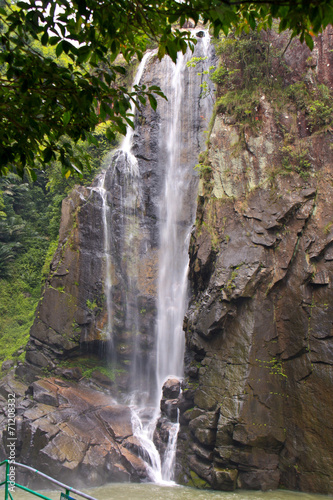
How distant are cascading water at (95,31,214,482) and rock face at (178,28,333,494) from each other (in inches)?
123

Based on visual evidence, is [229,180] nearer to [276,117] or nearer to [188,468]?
[276,117]

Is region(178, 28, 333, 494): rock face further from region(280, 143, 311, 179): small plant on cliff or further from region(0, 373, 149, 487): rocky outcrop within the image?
region(0, 373, 149, 487): rocky outcrop

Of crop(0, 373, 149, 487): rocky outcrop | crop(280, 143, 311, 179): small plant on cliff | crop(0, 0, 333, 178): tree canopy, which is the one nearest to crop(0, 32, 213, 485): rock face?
crop(0, 373, 149, 487): rocky outcrop

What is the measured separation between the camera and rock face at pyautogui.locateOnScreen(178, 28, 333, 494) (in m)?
8.67

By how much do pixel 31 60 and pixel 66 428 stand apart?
371 inches

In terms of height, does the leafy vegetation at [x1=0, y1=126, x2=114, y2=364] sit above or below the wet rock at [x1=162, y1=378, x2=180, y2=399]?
above

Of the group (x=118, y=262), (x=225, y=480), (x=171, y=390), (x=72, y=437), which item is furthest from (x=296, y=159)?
(x=72, y=437)

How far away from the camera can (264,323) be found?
9.57 m

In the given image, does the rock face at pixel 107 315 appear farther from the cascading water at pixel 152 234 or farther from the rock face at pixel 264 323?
the rock face at pixel 264 323

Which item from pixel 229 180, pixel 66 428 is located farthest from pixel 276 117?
pixel 66 428

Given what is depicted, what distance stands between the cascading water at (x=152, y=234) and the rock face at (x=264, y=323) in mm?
3121

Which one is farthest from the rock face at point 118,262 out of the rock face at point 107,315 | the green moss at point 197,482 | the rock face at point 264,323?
the green moss at point 197,482

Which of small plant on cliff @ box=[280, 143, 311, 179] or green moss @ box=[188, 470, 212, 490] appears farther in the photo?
small plant on cliff @ box=[280, 143, 311, 179]

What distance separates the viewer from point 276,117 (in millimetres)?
11297
